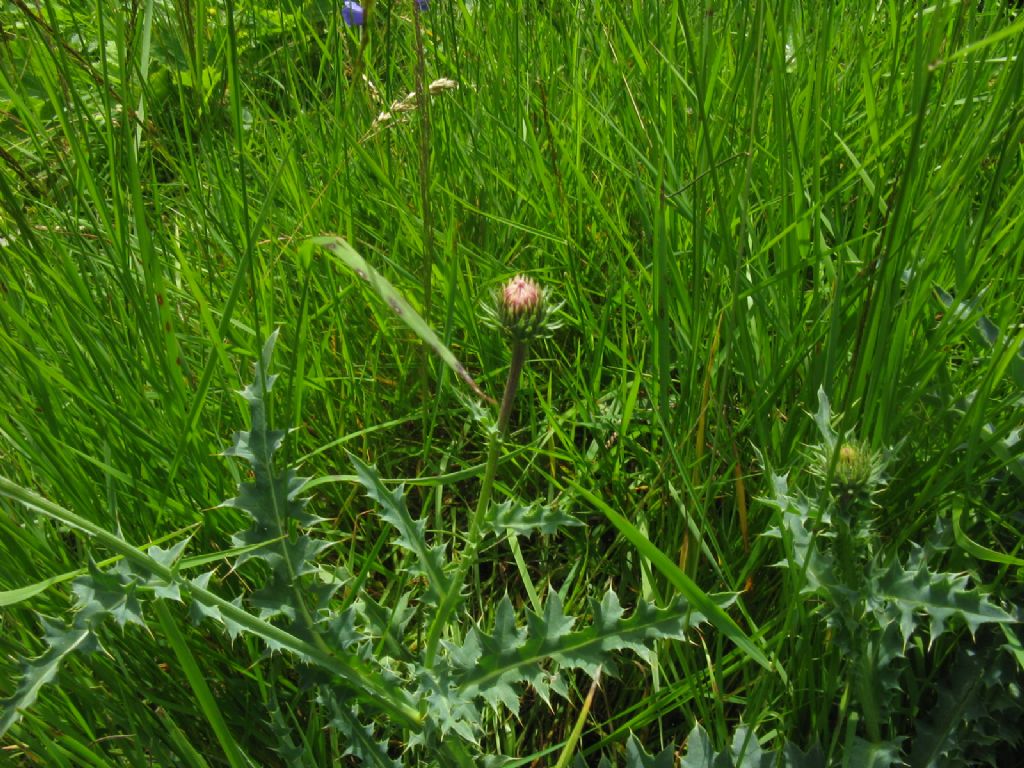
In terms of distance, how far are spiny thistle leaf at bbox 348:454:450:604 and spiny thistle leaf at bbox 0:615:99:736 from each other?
331 millimetres

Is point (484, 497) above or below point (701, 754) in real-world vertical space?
above

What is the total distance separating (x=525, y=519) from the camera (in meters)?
1.05

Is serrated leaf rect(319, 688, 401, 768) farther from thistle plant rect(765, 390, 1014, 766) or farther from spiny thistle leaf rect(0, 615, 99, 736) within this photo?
thistle plant rect(765, 390, 1014, 766)

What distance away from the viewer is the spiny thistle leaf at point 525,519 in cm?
101

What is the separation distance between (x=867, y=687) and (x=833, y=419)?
297 mm

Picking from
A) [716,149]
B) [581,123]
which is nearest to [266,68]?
[581,123]

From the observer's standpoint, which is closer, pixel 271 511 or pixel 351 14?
pixel 271 511

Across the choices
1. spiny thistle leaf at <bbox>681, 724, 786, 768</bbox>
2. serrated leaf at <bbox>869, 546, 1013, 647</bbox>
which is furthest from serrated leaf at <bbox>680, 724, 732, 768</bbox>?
serrated leaf at <bbox>869, 546, 1013, 647</bbox>

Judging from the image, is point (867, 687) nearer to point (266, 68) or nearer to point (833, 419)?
point (833, 419)

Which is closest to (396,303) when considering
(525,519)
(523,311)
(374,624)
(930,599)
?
(523,311)

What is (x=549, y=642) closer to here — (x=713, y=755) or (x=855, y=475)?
(x=713, y=755)

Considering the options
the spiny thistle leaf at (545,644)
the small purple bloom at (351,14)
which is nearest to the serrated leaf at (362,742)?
the spiny thistle leaf at (545,644)

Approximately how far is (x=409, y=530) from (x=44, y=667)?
15.8 inches

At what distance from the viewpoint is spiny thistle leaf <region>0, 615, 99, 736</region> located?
0.81 meters
